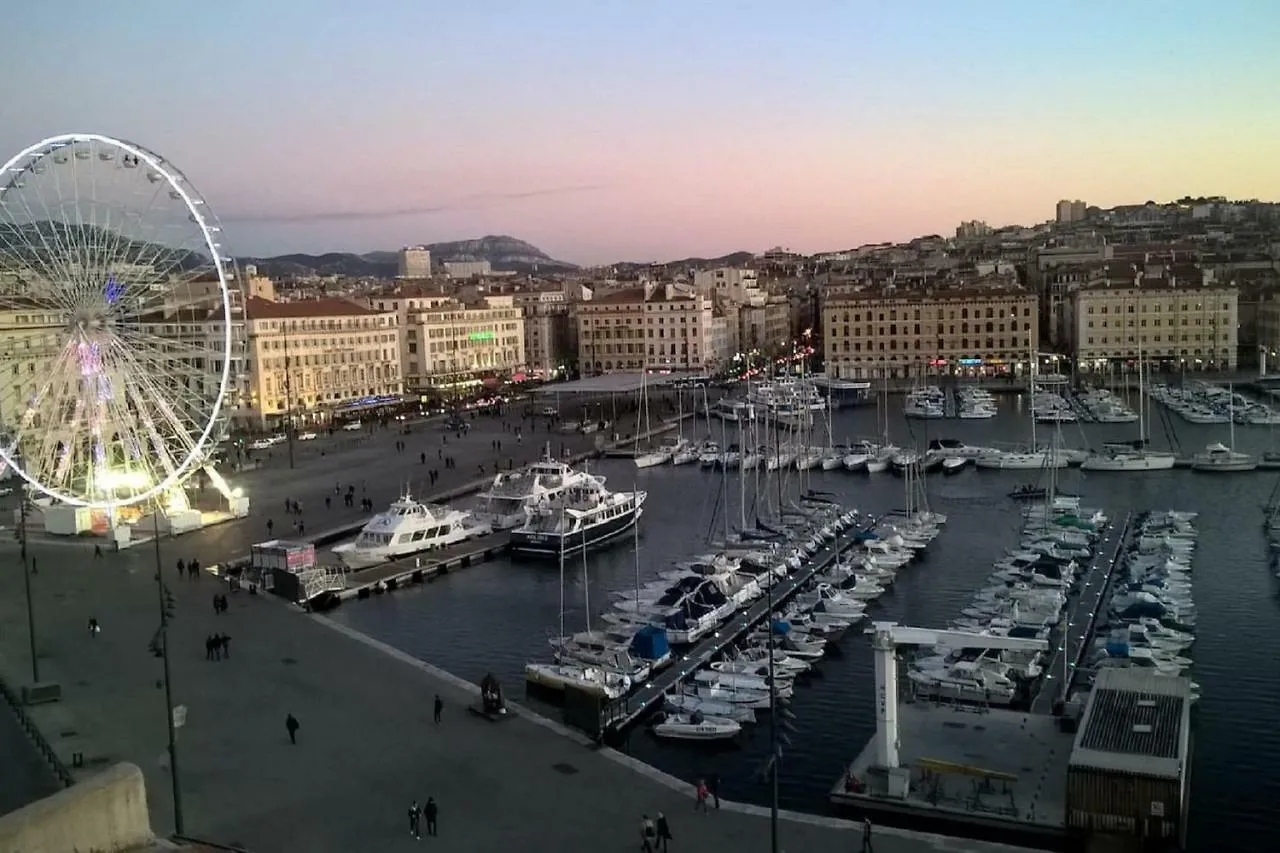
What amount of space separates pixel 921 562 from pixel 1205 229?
11255 cm

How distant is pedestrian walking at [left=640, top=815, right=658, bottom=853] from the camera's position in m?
10.8

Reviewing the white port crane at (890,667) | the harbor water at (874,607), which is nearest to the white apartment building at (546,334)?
the harbor water at (874,607)

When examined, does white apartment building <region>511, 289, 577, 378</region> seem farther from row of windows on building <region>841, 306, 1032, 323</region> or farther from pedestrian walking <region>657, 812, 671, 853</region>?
pedestrian walking <region>657, 812, 671, 853</region>

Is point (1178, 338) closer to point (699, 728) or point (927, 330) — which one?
point (927, 330)

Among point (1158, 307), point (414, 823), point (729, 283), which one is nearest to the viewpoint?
point (414, 823)

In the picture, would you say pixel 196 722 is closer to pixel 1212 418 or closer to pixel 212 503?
pixel 212 503

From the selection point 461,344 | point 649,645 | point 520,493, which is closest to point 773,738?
point 649,645

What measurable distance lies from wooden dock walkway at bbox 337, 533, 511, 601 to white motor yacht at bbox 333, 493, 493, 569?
22 centimetres

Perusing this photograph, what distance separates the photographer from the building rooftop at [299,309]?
180 feet

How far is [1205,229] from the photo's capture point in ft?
400

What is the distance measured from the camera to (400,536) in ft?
85.0

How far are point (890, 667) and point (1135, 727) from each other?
7.97 ft

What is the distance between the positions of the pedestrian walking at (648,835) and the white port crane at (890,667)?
295cm

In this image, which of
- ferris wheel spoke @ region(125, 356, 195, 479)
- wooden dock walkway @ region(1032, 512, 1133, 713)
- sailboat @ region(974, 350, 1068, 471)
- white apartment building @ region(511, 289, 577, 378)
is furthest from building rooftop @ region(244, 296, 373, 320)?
wooden dock walkway @ region(1032, 512, 1133, 713)
